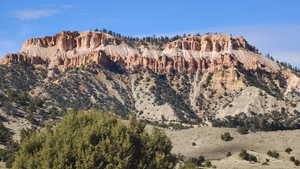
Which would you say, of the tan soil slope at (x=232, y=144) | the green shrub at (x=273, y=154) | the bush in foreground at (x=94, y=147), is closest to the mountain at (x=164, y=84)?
the tan soil slope at (x=232, y=144)

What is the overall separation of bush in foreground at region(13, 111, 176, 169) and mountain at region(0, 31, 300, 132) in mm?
87158

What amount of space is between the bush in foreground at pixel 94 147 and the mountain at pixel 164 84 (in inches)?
3431

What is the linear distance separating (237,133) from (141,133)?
5398cm

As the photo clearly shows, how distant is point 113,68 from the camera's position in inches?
7544

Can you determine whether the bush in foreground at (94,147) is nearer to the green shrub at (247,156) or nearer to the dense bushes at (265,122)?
the green shrub at (247,156)

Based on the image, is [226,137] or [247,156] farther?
[226,137]

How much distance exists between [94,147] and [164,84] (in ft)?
488

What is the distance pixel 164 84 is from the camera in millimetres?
182625

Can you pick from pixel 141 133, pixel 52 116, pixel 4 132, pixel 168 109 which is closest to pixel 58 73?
pixel 168 109

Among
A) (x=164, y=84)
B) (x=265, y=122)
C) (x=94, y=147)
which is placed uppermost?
(x=164, y=84)

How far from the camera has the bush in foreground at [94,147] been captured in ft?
111

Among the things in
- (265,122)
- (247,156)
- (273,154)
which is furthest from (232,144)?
(265,122)

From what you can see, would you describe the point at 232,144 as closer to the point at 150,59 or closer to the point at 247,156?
the point at 247,156

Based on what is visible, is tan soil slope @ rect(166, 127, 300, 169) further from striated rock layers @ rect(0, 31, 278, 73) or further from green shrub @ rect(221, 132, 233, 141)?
striated rock layers @ rect(0, 31, 278, 73)
